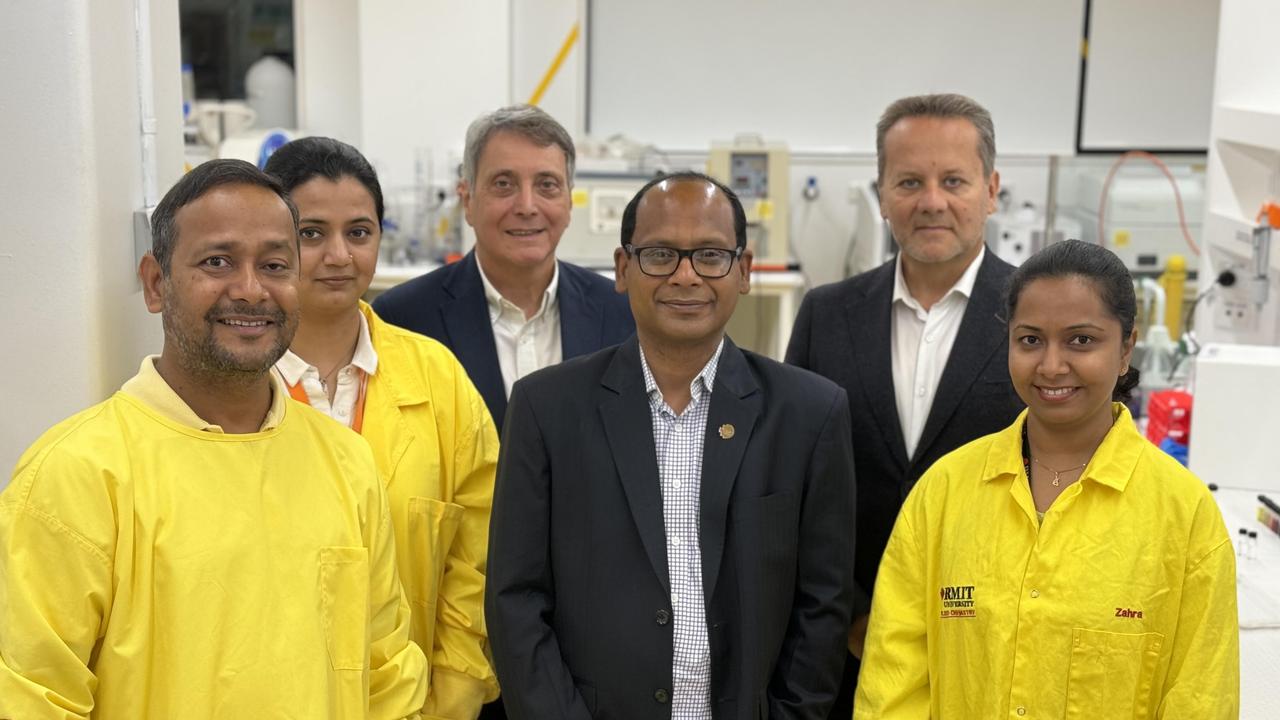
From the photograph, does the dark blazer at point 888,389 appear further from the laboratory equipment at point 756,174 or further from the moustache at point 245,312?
the laboratory equipment at point 756,174

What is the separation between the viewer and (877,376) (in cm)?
200

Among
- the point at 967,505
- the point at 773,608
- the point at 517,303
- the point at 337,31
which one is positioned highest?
the point at 337,31

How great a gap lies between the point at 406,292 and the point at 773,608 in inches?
35.5

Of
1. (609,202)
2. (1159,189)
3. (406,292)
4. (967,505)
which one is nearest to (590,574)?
(967,505)

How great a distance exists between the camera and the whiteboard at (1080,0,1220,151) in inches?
234

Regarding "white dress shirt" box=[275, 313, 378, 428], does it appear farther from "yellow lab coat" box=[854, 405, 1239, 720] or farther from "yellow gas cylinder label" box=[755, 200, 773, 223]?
"yellow gas cylinder label" box=[755, 200, 773, 223]

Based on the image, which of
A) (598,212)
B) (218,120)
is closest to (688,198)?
(598,212)

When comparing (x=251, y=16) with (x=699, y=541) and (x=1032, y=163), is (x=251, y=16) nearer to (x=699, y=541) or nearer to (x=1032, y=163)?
(x=1032, y=163)

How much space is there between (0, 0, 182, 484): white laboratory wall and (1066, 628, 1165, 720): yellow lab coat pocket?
4.25 ft

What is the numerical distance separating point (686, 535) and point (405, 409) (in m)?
0.45

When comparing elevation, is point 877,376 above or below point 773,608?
above

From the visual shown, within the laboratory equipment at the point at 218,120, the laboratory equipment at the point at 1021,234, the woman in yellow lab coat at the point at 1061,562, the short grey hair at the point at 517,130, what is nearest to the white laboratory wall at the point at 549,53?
the laboratory equipment at the point at 218,120

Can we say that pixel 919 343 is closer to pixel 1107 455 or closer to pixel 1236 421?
pixel 1107 455

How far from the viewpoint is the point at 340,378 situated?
180 centimetres
